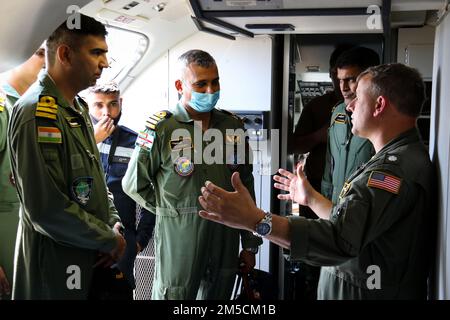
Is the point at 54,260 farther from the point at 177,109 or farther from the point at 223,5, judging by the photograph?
the point at 223,5

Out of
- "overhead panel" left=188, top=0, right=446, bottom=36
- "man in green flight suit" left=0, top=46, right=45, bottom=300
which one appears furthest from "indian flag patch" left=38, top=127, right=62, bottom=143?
"overhead panel" left=188, top=0, right=446, bottom=36

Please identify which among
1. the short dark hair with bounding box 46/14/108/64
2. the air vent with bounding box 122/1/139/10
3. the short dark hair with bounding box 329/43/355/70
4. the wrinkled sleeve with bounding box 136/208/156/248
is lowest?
the wrinkled sleeve with bounding box 136/208/156/248

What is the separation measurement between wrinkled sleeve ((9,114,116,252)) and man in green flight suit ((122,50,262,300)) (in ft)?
2.75

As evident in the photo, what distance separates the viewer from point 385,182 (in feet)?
6.05

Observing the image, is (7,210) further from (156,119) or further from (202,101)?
(202,101)

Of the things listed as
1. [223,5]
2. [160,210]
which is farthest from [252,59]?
[160,210]

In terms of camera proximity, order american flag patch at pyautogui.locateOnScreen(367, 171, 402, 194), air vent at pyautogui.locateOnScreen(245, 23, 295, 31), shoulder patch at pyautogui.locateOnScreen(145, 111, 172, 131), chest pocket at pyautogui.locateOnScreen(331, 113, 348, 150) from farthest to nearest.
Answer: air vent at pyautogui.locateOnScreen(245, 23, 295, 31) → chest pocket at pyautogui.locateOnScreen(331, 113, 348, 150) → shoulder patch at pyautogui.locateOnScreen(145, 111, 172, 131) → american flag patch at pyautogui.locateOnScreen(367, 171, 402, 194)

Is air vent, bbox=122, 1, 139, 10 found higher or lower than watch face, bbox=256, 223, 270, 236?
higher

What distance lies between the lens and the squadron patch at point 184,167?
2.84m

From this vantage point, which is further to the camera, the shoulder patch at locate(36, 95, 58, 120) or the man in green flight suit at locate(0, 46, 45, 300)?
the man in green flight suit at locate(0, 46, 45, 300)

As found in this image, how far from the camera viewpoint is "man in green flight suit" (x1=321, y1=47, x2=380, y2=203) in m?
3.24

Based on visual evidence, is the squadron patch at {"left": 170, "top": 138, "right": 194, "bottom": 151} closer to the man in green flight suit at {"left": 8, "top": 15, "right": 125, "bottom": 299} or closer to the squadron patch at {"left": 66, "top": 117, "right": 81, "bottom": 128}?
the man in green flight suit at {"left": 8, "top": 15, "right": 125, "bottom": 299}

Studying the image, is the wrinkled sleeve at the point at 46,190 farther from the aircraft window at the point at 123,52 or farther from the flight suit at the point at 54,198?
the aircraft window at the point at 123,52

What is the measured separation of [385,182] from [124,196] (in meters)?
2.11
